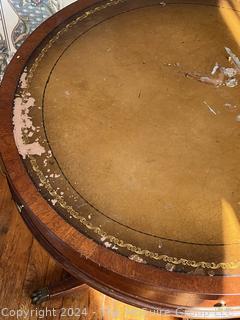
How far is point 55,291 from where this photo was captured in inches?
51.7

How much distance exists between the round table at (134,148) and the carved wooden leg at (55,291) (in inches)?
18.9

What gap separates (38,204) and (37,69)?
14.3 inches

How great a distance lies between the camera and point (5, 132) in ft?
2.97

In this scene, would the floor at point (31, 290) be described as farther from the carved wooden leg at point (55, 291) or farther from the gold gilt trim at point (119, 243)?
the gold gilt trim at point (119, 243)

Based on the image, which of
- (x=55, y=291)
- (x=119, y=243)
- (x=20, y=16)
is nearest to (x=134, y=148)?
(x=119, y=243)

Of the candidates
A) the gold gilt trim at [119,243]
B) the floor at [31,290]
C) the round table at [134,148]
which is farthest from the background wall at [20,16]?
the gold gilt trim at [119,243]

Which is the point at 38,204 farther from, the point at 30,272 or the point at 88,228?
the point at 30,272

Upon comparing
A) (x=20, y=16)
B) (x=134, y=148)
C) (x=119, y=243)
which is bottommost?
(x=119, y=243)

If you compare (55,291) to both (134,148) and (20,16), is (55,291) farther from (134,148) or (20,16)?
(20,16)

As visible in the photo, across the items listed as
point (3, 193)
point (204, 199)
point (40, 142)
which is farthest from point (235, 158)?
point (3, 193)

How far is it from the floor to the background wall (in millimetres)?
660

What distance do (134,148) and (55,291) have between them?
63cm

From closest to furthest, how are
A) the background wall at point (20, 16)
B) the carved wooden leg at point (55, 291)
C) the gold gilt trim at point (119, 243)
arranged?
the gold gilt trim at point (119, 243) < the carved wooden leg at point (55, 291) < the background wall at point (20, 16)

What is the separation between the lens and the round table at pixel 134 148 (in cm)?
76
